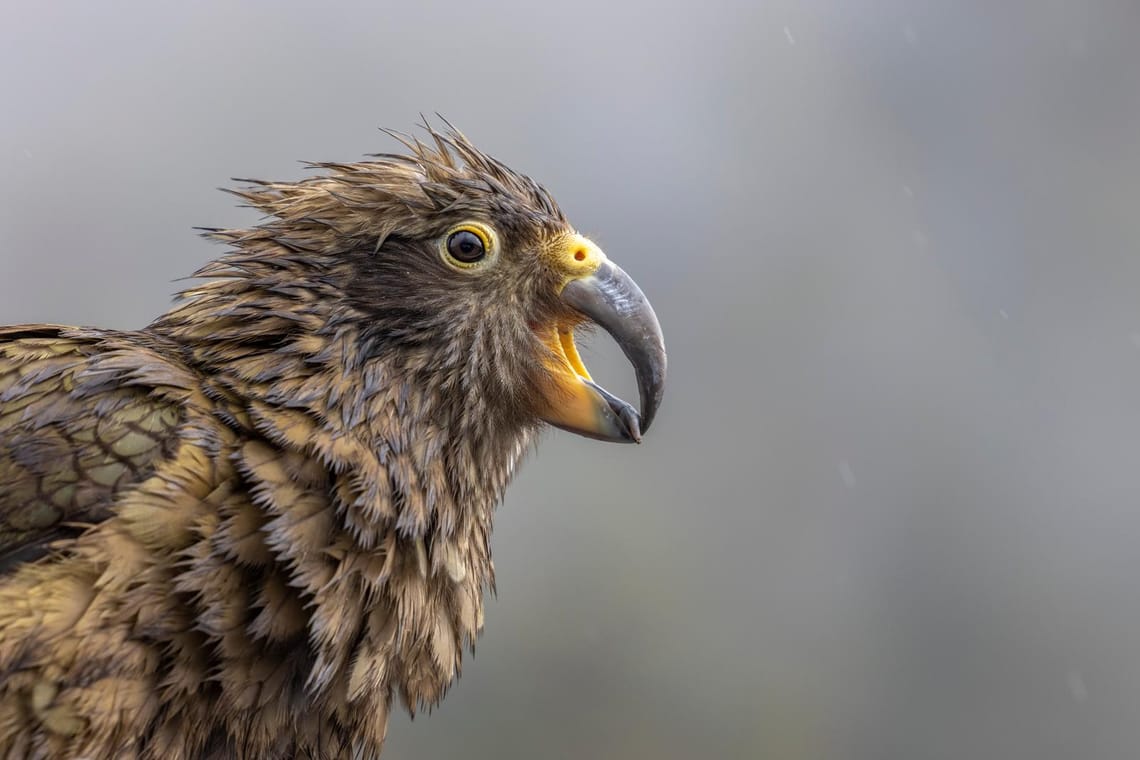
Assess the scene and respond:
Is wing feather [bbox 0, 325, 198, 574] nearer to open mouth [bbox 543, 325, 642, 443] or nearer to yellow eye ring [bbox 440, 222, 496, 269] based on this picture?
yellow eye ring [bbox 440, 222, 496, 269]

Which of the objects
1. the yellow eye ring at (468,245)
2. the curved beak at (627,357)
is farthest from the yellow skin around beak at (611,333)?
the yellow eye ring at (468,245)

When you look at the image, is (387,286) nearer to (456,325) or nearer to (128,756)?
(456,325)

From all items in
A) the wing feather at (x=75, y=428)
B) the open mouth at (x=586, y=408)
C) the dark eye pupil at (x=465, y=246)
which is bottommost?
the wing feather at (x=75, y=428)

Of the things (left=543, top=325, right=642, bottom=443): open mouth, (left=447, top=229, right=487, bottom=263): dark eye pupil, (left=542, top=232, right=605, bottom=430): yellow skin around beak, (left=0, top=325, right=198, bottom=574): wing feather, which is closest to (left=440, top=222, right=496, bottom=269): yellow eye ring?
(left=447, top=229, right=487, bottom=263): dark eye pupil

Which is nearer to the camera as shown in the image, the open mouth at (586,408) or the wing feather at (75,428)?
the wing feather at (75,428)

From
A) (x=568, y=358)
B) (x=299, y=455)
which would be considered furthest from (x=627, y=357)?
(x=299, y=455)

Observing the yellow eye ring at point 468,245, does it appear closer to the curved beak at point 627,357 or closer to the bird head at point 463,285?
the bird head at point 463,285

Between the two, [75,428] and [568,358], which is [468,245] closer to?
[568,358]
